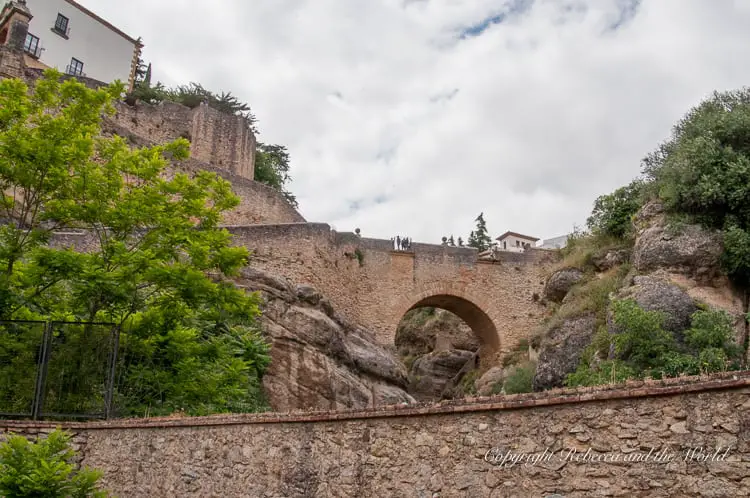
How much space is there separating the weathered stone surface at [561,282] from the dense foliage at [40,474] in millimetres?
16230

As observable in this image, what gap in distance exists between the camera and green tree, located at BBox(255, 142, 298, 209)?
39125 mm

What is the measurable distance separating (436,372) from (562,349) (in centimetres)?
1190

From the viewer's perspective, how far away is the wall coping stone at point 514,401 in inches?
181

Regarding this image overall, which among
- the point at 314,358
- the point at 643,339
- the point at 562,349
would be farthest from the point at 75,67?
the point at 643,339

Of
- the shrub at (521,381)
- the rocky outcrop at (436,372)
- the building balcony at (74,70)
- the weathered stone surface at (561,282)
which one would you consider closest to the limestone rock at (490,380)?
the shrub at (521,381)

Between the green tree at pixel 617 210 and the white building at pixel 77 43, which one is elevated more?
the white building at pixel 77 43

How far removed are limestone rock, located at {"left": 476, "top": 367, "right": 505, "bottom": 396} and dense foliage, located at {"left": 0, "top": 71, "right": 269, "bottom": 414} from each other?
Result: 13797 mm

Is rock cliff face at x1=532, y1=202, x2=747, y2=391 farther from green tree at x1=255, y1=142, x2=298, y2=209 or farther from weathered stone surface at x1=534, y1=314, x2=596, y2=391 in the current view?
green tree at x1=255, y1=142, x2=298, y2=209

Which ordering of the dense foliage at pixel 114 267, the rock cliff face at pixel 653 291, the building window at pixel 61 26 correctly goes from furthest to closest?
the building window at pixel 61 26
the rock cliff face at pixel 653 291
the dense foliage at pixel 114 267

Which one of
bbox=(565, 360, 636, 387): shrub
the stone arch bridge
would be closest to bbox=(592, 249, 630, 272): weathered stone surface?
bbox=(565, 360, 636, 387): shrub

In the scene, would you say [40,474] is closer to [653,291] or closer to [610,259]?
[653,291]

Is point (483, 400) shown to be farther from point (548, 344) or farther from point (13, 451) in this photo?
point (548, 344)

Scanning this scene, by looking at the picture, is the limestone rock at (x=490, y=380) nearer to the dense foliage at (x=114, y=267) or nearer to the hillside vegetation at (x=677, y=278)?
the hillside vegetation at (x=677, y=278)

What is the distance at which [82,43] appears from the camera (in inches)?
1592
